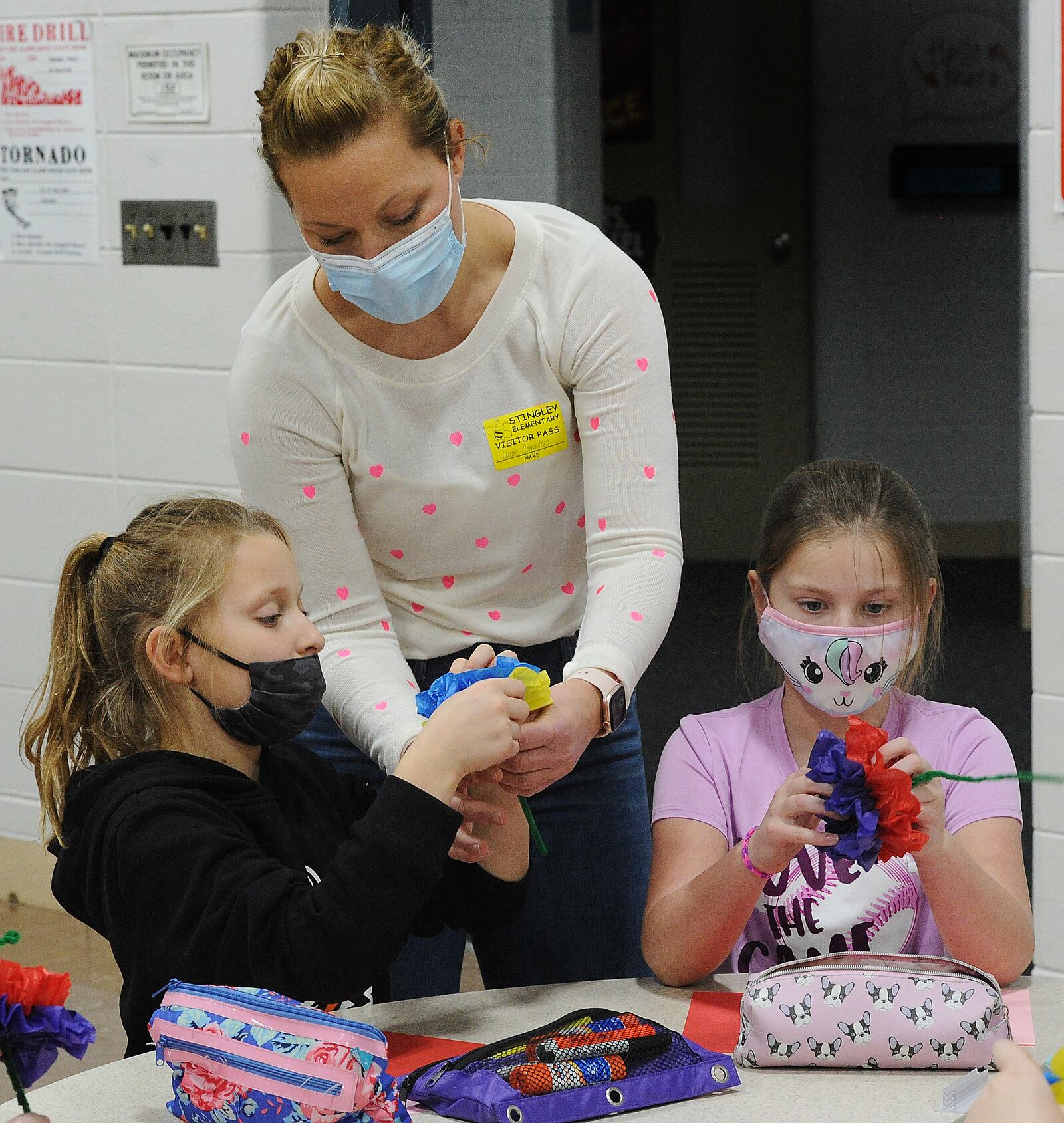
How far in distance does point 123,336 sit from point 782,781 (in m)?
1.89

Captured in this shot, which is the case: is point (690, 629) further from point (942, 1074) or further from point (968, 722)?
point (942, 1074)

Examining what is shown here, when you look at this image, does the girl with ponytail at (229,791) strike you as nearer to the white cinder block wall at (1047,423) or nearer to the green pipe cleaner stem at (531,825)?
the green pipe cleaner stem at (531,825)

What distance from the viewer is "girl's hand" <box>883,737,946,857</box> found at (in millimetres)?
1398

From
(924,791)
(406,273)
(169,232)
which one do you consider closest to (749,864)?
(924,791)

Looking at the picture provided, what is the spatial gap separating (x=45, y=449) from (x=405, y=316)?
186cm

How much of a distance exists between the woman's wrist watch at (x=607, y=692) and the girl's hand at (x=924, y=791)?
29cm

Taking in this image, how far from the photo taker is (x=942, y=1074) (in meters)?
1.30

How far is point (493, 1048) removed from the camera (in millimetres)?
1293

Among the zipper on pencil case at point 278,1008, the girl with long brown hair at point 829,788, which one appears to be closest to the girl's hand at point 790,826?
the girl with long brown hair at point 829,788

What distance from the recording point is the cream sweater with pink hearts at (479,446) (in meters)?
1.65

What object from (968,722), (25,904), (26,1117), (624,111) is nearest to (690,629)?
(624,111)

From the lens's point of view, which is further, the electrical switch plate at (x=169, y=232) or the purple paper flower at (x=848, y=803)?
the electrical switch plate at (x=169, y=232)

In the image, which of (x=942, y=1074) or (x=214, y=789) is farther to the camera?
(x=214, y=789)

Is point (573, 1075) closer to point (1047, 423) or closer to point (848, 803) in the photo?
point (848, 803)
